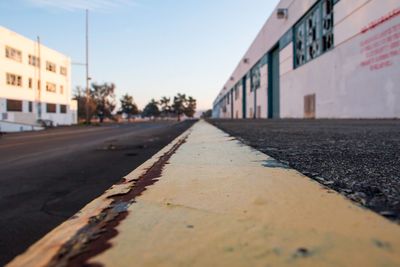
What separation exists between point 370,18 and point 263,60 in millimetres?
19095

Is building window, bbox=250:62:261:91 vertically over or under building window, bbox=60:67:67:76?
under

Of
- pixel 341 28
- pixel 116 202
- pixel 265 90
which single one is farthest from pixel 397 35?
pixel 265 90

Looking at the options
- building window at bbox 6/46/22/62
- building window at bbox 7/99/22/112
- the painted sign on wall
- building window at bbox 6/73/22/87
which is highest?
building window at bbox 6/46/22/62

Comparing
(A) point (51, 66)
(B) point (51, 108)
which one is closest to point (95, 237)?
(B) point (51, 108)

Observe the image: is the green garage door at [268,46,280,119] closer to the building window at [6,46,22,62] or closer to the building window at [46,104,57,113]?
the building window at [6,46,22,62]

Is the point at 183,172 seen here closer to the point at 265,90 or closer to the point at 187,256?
the point at 187,256

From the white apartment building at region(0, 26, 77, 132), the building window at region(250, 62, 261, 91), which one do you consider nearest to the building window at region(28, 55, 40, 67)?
the white apartment building at region(0, 26, 77, 132)

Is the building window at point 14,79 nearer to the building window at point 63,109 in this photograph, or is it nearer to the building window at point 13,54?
the building window at point 13,54

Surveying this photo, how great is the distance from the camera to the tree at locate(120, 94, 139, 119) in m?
108

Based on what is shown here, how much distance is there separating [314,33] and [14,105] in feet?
101

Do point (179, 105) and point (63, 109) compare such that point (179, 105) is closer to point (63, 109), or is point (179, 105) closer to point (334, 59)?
point (63, 109)

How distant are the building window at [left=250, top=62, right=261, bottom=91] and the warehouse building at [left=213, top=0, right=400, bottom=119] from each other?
12.5 ft

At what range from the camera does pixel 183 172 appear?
181 cm

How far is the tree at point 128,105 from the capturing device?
108m
